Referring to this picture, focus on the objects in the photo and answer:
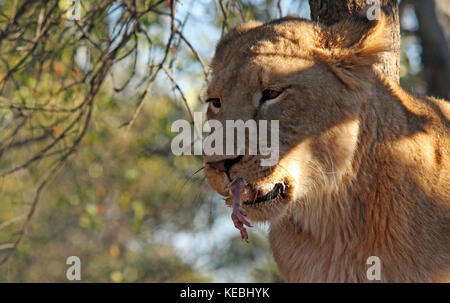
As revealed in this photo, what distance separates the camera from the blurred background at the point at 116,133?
4.72 meters

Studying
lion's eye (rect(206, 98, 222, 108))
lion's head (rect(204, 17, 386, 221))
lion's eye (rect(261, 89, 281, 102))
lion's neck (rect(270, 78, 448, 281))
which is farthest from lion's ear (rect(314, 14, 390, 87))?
lion's eye (rect(206, 98, 222, 108))

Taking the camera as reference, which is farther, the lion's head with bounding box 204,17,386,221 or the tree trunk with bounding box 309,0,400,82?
the tree trunk with bounding box 309,0,400,82

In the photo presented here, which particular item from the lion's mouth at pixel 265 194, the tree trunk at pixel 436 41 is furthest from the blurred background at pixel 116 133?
the lion's mouth at pixel 265 194

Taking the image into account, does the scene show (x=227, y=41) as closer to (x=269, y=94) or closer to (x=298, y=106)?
(x=269, y=94)

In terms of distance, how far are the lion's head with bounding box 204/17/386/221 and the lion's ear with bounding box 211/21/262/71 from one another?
38 centimetres

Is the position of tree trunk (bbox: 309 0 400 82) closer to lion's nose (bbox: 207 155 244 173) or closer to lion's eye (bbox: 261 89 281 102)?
lion's eye (bbox: 261 89 281 102)

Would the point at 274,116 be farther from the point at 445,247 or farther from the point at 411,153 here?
the point at 445,247

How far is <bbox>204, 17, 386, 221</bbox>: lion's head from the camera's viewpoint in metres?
3.12

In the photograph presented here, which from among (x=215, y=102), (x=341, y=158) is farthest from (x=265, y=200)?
(x=215, y=102)

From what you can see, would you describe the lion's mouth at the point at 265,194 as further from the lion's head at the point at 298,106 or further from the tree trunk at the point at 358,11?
the tree trunk at the point at 358,11

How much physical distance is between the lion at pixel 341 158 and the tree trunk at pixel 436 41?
2.90 metres
